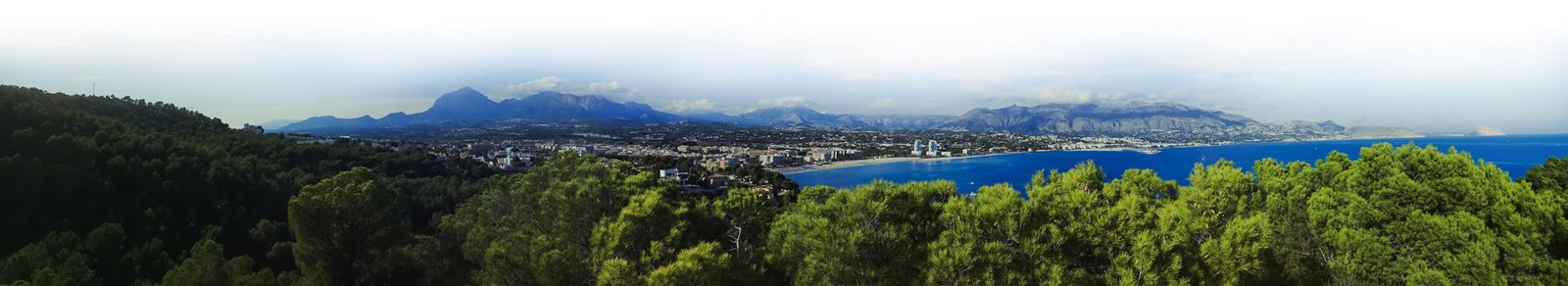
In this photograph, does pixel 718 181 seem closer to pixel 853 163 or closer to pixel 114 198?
pixel 114 198

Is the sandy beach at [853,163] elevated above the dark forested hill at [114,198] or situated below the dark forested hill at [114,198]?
below

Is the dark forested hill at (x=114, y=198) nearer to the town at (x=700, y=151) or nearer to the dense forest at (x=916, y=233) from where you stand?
the dense forest at (x=916, y=233)

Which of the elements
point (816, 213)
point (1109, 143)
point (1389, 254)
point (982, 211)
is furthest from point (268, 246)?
point (1109, 143)

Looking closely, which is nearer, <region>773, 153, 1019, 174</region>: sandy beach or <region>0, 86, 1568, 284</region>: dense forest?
<region>0, 86, 1568, 284</region>: dense forest

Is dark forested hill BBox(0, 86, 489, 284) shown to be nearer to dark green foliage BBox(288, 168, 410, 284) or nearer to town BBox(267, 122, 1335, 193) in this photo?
dark green foliage BBox(288, 168, 410, 284)

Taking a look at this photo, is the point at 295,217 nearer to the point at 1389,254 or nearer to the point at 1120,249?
the point at 1120,249

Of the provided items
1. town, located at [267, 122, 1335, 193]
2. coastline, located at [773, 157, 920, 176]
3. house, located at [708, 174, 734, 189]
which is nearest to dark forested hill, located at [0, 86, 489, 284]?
town, located at [267, 122, 1335, 193]

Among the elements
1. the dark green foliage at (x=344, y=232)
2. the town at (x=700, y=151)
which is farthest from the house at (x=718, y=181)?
the dark green foliage at (x=344, y=232)

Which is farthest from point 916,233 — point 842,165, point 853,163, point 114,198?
point 853,163
